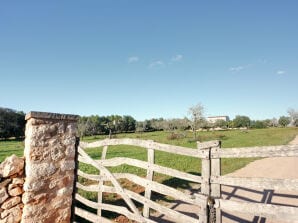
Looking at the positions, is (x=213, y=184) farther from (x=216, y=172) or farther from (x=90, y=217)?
(x=90, y=217)

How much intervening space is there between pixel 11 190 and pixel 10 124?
192 feet

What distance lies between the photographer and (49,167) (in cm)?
454

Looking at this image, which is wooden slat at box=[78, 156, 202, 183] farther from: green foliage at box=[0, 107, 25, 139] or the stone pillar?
Result: green foliage at box=[0, 107, 25, 139]

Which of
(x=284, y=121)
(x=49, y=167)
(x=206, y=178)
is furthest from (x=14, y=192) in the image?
(x=284, y=121)

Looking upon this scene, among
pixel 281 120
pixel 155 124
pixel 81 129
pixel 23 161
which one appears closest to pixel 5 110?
pixel 81 129

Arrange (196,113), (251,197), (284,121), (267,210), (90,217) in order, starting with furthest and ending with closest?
1. (284,121)
2. (196,113)
3. (251,197)
4. (90,217)
5. (267,210)

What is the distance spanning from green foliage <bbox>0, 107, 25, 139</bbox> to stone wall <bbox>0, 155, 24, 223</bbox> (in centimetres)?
5633

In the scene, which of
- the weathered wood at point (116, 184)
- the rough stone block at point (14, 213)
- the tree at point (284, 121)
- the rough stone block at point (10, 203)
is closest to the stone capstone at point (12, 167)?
the rough stone block at point (10, 203)

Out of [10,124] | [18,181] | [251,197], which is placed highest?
[10,124]

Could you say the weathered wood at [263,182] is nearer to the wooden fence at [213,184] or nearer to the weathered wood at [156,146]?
the wooden fence at [213,184]

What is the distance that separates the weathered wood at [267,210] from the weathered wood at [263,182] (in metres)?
0.25

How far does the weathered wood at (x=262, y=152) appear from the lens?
316 centimetres

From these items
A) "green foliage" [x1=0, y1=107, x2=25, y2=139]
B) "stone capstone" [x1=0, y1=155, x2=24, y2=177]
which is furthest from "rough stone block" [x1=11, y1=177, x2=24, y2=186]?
"green foliage" [x1=0, y1=107, x2=25, y2=139]

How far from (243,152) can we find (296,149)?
0.68 metres
